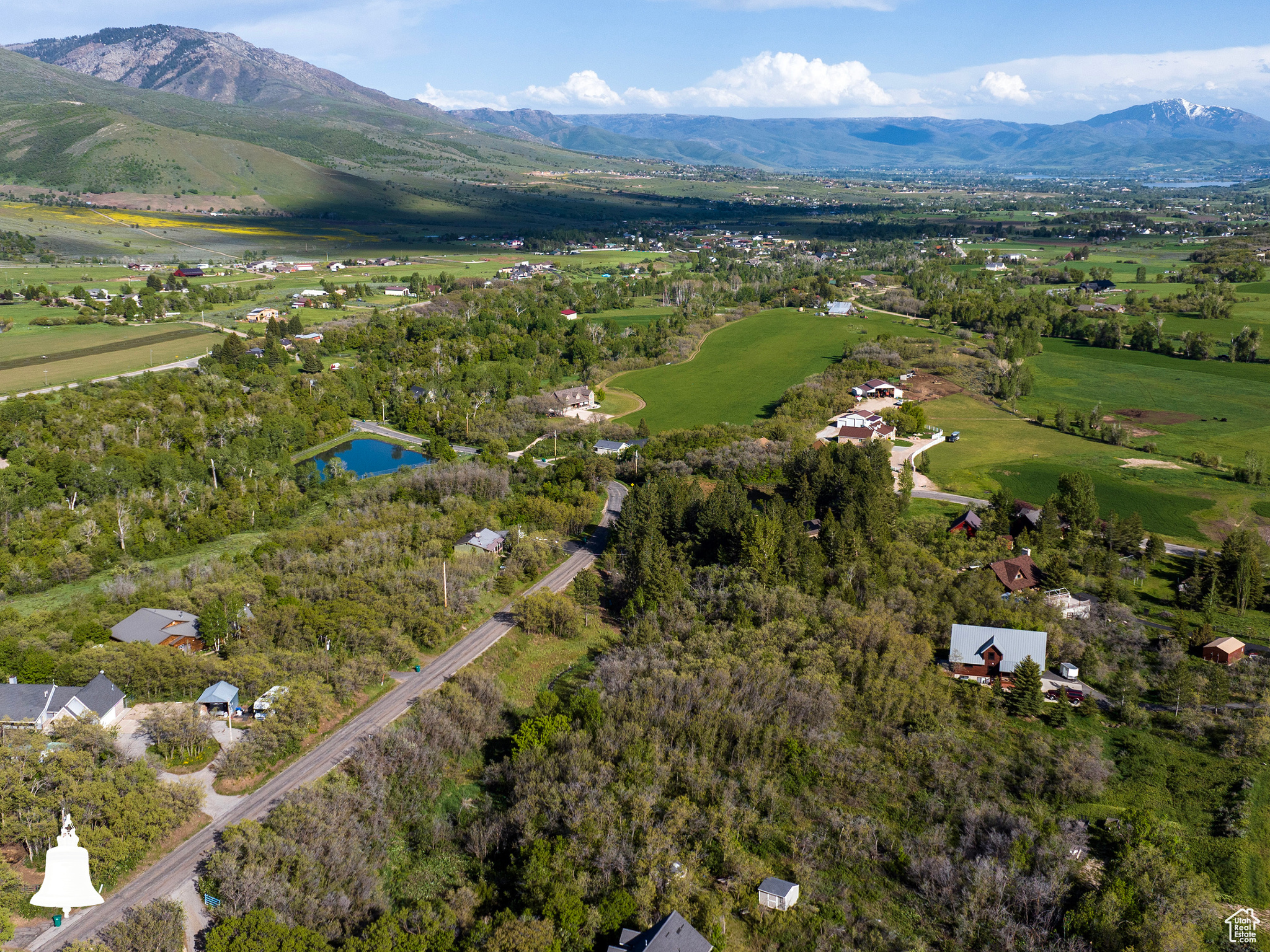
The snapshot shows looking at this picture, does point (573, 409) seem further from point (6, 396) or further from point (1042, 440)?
point (6, 396)

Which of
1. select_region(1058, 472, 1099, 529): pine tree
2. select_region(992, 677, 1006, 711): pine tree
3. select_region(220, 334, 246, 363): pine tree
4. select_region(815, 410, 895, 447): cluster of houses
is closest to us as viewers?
select_region(992, 677, 1006, 711): pine tree

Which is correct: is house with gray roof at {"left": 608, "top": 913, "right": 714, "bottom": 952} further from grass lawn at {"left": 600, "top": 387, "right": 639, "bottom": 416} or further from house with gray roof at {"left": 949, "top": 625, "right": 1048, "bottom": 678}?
grass lawn at {"left": 600, "top": 387, "right": 639, "bottom": 416}

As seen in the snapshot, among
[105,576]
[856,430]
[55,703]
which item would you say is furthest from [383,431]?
[55,703]

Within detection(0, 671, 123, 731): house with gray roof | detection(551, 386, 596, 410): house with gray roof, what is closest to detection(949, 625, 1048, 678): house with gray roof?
detection(0, 671, 123, 731): house with gray roof

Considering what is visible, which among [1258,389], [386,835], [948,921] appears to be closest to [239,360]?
[386,835]

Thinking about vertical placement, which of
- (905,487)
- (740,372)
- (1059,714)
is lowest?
(1059,714)

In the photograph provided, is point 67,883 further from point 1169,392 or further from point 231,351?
point 1169,392
